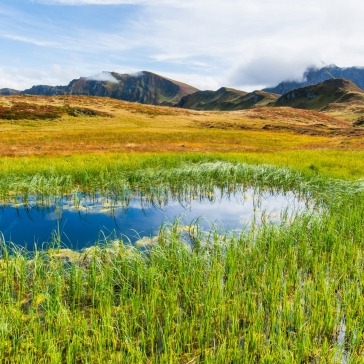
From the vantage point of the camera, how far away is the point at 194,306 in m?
7.18

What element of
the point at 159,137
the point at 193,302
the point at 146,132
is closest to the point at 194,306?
the point at 193,302

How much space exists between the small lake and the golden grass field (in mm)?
7429

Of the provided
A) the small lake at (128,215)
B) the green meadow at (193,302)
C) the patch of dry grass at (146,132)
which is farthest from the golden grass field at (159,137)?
the green meadow at (193,302)

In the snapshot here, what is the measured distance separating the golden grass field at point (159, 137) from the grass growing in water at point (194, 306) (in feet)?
47.7

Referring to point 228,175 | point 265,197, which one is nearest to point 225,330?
point 265,197

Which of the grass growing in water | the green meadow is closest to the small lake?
the green meadow

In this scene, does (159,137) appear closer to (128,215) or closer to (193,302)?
(128,215)

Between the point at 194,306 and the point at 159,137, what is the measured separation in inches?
1878

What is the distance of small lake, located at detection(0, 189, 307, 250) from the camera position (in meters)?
12.9

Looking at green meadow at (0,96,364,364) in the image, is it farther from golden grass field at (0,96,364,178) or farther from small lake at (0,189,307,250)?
golden grass field at (0,96,364,178)

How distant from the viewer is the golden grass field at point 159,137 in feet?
97.1

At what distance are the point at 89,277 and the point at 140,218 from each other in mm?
7226

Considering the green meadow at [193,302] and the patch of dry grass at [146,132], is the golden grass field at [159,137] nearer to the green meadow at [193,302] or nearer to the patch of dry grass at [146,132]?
the patch of dry grass at [146,132]

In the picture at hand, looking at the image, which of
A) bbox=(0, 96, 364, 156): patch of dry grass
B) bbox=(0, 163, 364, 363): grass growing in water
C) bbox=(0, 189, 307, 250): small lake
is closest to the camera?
bbox=(0, 163, 364, 363): grass growing in water
